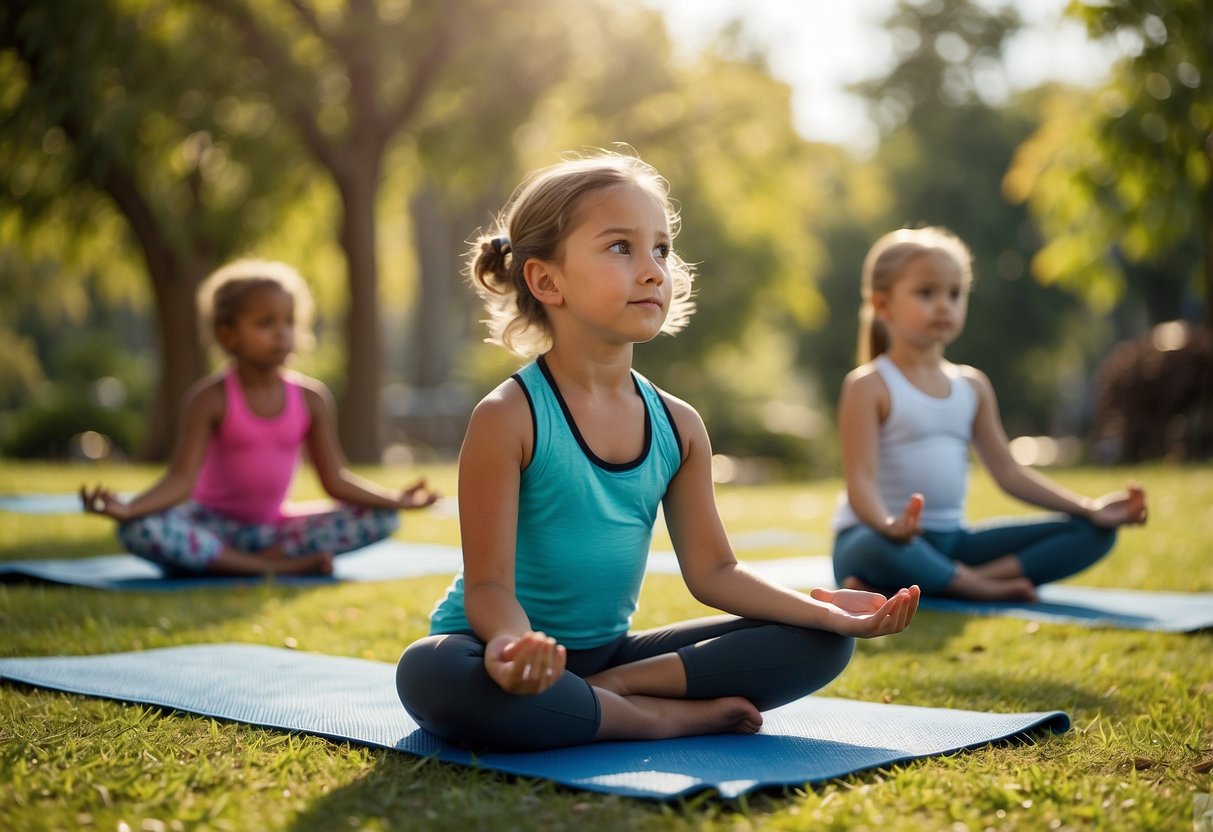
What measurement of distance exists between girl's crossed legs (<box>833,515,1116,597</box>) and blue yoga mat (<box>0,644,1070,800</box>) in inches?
55.1

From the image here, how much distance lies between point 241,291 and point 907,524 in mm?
2936

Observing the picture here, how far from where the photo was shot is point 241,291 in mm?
5348

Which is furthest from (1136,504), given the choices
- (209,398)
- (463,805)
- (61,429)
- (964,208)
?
(964,208)

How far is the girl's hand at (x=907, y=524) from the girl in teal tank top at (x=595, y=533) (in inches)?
38.9

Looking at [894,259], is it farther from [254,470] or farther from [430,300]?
[430,300]

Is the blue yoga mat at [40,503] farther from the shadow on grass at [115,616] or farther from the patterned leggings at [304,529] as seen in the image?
the shadow on grass at [115,616]

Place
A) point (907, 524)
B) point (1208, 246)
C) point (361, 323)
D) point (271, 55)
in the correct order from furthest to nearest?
point (361, 323)
point (1208, 246)
point (271, 55)
point (907, 524)

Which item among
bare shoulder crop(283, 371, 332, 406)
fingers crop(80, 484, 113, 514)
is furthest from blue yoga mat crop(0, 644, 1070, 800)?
bare shoulder crop(283, 371, 332, 406)

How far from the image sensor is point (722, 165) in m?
22.3

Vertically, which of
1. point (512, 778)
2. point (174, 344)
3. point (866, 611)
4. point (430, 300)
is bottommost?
point (512, 778)

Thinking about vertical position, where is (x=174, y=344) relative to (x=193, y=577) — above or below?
above

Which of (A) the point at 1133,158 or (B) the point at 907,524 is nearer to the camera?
(B) the point at 907,524

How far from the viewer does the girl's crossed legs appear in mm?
4621

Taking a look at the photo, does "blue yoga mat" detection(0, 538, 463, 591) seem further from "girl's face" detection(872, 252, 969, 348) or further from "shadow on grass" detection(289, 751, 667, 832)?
"shadow on grass" detection(289, 751, 667, 832)
